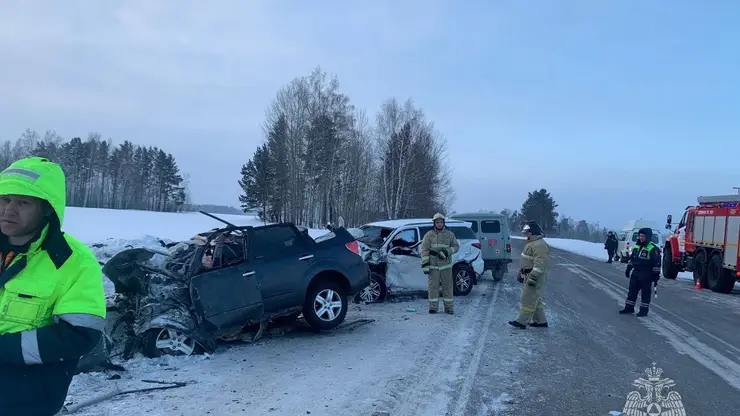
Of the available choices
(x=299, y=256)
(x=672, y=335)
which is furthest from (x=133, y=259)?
(x=672, y=335)

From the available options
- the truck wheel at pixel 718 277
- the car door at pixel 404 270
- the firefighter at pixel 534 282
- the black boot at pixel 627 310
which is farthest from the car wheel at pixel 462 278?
the truck wheel at pixel 718 277

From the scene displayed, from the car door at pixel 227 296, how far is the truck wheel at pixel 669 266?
20.0 meters

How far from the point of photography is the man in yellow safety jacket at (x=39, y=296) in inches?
84.2

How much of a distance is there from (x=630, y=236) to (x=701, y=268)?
40.2ft

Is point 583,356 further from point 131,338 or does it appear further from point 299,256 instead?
point 131,338

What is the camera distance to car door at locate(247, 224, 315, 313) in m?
7.42

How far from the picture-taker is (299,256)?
7.97 metres

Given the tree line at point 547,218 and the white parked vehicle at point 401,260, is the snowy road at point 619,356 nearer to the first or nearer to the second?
the white parked vehicle at point 401,260

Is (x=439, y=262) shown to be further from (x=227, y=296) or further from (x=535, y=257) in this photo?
(x=227, y=296)

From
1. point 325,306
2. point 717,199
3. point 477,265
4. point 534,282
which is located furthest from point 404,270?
point 717,199

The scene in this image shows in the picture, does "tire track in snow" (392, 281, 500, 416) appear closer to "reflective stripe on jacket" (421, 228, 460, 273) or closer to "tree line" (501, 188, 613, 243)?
"reflective stripe on jacket" (421, 228, 460, 273)

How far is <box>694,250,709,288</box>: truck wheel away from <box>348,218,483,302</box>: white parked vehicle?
967 cm

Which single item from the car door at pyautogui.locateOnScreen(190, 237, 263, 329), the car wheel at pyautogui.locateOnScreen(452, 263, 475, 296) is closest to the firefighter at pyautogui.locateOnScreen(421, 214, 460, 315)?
the car wheel at pyautogui.locateOnScreen(452, 263, 475, 296)

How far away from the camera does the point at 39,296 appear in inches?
84.6
